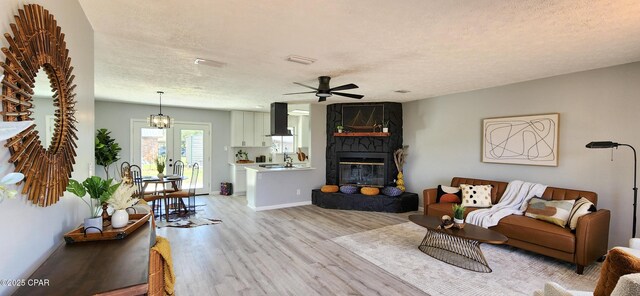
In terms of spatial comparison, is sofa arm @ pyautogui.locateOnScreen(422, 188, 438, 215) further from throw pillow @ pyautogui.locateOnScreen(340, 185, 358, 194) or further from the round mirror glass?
the round mirror glass

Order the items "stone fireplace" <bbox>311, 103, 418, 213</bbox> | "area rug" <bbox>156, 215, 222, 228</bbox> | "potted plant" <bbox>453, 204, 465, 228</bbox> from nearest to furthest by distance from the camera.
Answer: "potted plant" <bbox>453, 204, 465, 228</bbox> → "area rug" <bbox>156, 215, 222, 228</bbox> → "stone fireplace" <bbox>311, 103, 418, 213</bbox>

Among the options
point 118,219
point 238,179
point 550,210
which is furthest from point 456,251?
point 238,179

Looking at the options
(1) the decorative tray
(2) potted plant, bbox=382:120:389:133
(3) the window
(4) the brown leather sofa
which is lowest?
(4) the brown leather sofa

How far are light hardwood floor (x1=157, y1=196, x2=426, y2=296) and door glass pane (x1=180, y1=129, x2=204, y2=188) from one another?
7.67 ft

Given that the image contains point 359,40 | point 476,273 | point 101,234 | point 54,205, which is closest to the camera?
point 54,205

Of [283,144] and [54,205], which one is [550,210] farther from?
[283,144]

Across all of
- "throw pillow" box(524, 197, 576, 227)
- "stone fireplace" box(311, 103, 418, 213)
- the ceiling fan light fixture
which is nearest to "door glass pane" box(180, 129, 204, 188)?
"stone fireplace" box(311, 103, 418, 213)

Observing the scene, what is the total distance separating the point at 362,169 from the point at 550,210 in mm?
3609

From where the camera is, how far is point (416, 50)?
295 centimetres

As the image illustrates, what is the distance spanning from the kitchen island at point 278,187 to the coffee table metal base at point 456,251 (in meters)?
3.22

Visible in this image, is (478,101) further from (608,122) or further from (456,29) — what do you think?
(456,29)

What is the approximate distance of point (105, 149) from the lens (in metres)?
6.17

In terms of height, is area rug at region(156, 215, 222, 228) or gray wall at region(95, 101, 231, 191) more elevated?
gray wall at region(95, 101, 231, 191)

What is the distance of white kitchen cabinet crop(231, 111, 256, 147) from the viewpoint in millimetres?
7785
